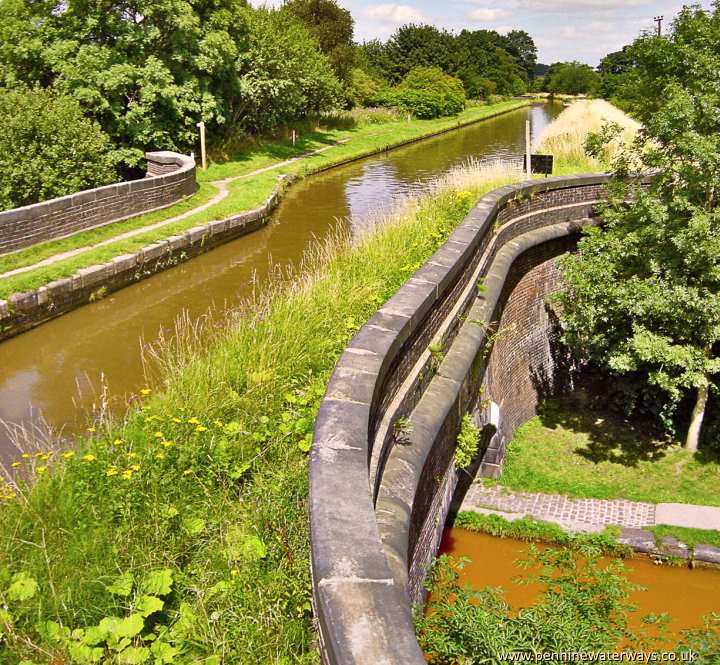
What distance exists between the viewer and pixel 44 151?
43.4 feet

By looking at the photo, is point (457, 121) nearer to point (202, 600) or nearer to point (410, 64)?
point (410, 64)

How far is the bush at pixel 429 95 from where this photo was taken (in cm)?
4556

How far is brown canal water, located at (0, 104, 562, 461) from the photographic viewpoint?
25.1ft

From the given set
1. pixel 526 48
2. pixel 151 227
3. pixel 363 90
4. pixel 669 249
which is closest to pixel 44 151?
pixel 151 227

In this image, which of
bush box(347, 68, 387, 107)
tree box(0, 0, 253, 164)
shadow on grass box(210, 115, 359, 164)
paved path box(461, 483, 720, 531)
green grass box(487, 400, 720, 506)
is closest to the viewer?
paved path box(461, 483, 720, 531)

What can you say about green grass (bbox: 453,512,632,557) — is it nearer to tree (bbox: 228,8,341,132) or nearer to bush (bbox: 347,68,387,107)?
tree (bbox: 228,8,341,132)

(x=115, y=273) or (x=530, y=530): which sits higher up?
(x=115, y=273)

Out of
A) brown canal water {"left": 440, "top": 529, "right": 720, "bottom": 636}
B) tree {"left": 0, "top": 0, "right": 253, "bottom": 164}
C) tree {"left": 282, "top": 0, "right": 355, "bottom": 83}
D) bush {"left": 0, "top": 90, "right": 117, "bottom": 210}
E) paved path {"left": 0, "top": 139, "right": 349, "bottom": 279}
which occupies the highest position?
tree {"left": 282, "top": 0, "right": 355, "bottom": 83}

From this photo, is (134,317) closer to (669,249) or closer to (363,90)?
(669,249)

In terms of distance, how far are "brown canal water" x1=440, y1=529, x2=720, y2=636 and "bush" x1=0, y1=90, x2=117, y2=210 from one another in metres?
10.2

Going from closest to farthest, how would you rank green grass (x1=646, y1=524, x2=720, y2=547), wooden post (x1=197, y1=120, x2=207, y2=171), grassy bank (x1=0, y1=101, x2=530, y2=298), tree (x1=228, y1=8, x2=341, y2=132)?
green grass (x1=646, y1=524, x2=720, y2=547), grassy bank (x1=0, y1=101, x2=530, y2=298), wooden post (x1=197, y1=120, x2=207, y2=171), tree (x1=228, y1=8, x2=341, y2=132)

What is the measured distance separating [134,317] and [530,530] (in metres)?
6.63

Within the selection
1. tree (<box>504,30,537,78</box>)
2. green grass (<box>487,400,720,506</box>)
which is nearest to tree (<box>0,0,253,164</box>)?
green grass (<box>487,400,720,506</box>)

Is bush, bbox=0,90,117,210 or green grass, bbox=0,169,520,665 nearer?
green grass, bbox=0,169,520,665
